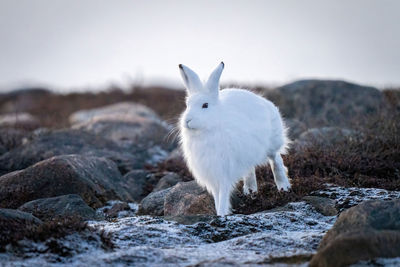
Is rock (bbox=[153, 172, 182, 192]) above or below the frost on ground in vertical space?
below

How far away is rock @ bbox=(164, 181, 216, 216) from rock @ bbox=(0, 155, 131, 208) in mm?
1288

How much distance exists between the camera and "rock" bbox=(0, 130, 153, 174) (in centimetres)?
933

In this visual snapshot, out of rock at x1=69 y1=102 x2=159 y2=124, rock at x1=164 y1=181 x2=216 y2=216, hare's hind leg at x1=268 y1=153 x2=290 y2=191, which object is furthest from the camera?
rock at x1=69 y1=102 x2=159 y2=124

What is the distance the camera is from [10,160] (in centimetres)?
930

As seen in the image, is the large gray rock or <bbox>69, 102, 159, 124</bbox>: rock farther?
<bbox>69, 102, 159, 124</bbox>: rock

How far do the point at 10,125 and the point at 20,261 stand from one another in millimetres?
10754

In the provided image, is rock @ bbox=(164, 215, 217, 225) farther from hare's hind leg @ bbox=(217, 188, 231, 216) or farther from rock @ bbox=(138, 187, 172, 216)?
rock @ bbox=(138, 187, 172, 216)

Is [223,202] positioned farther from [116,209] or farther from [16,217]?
[16,217]

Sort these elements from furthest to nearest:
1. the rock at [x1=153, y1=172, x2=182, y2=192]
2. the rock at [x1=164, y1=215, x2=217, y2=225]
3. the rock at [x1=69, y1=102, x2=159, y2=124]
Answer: the rock at [x1=69, y1=102, x2=159, y2=124] → the rock at [x1=153, y1=172, x2=182, y2=192] → the rock at [x1=164, y1=215, x2=217, y2=225]

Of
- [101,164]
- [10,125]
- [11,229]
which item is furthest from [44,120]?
[11,229]

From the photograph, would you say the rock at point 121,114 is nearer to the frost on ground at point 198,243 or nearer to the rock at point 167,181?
the rock at point 167,181

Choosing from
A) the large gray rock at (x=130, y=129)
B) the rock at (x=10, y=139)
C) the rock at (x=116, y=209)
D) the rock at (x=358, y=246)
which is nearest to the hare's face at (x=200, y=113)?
the rock at (x=116, y=209)

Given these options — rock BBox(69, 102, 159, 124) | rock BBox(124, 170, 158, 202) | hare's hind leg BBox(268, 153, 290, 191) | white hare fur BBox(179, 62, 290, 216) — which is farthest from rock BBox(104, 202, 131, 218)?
rock BBox(69, 102, 159, 124)

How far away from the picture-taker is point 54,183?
730 centimetres
